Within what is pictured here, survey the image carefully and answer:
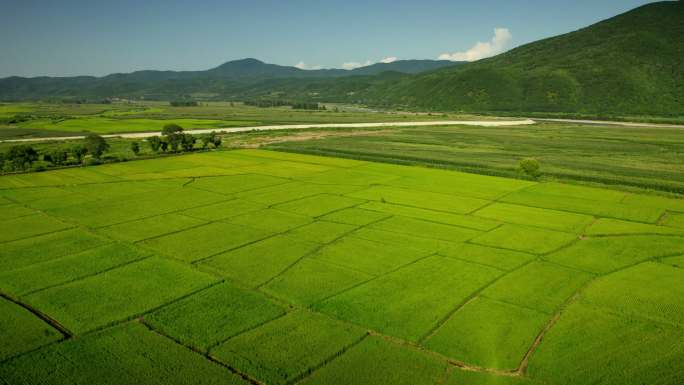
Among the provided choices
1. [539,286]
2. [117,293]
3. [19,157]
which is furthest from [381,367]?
[19,157]

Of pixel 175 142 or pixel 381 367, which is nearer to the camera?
pixel 381 367

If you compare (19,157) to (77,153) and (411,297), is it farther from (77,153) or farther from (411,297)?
(411,297)

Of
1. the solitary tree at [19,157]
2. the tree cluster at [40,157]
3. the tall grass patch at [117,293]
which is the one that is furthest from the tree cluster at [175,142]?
the tall grass patch at [117,293]

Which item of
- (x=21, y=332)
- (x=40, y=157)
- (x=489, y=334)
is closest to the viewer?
(x=21, y=332)

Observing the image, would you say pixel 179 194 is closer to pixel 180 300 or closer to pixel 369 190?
pixel 369 190

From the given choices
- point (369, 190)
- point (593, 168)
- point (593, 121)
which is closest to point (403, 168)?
point (369, 190)

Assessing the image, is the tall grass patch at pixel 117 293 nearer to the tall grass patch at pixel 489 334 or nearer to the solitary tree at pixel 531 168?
the tall grass patch at pixel 489 334

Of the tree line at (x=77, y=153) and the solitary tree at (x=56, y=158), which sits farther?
the solitary tree at (x=56, y=158)

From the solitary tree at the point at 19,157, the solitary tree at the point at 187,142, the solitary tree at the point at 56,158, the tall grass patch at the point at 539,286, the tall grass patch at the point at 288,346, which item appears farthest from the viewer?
the solitary tree at the point at 187,142
